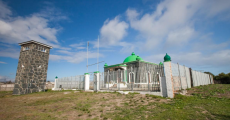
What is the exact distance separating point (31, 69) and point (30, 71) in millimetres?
263

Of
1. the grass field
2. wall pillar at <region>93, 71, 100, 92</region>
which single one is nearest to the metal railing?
wall pillar at <region>93, 71, 100, 92</region>

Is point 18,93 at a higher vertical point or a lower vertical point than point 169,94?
lower

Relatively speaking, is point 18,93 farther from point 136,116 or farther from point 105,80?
point 136,116

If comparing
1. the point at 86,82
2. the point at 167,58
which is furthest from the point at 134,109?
the point at 86,82

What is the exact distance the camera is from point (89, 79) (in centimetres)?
1384

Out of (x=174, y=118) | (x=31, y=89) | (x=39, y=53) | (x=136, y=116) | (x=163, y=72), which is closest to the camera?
(x=174, y=118)

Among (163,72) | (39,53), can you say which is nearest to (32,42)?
(39,53)

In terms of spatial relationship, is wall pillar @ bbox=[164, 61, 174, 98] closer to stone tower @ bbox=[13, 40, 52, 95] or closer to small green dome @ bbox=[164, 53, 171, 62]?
small green dome @ bbox=[164, 53, 171, 62]

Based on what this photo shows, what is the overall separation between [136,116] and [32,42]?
15741mm

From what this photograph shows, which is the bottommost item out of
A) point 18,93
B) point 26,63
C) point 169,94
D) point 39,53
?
point 18,93

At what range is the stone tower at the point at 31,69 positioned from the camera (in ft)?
45.8

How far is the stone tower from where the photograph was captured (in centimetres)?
1395

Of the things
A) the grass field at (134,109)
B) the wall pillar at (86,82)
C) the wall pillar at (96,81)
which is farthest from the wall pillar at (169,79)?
the wall pillar at (86,82)

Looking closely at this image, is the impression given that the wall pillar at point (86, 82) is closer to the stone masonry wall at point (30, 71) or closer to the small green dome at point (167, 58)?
the stone masonry wall at point (30, 71)
